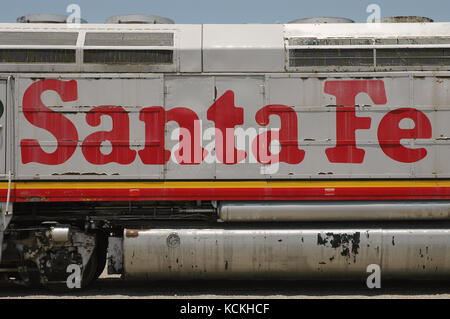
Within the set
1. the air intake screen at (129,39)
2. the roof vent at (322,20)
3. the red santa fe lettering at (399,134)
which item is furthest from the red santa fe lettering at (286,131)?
the air intake screen at (129,39)

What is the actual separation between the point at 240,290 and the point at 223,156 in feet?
7.65

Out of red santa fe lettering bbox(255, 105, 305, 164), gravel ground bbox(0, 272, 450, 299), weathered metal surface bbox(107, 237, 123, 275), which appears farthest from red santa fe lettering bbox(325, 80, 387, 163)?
weathered metal surface bbox(107, 237, 123, 275)

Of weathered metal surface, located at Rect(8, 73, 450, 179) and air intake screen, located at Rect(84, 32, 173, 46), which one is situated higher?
air intake screen, located at Rect(84, 32, 173, 46)

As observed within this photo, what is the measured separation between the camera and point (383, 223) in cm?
1010

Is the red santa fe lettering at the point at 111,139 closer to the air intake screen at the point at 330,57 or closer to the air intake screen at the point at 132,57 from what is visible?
the air intake screen at the point at 132,57

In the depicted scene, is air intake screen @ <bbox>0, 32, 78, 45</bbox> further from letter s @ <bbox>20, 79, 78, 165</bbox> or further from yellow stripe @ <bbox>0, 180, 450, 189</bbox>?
yellow stripe @ <bbox>0, 180, 450, 189</bbox>

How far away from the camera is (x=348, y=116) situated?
1006 cm

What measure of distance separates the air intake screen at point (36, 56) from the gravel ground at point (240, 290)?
3869 mm

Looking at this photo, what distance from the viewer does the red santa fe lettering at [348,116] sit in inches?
395

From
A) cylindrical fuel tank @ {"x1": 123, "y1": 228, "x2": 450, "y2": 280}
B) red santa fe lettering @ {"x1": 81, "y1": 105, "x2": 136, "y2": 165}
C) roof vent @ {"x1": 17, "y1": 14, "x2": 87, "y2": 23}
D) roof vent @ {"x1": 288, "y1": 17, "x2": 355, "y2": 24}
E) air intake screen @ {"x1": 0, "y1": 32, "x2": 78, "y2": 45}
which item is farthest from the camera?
roof vent @ {"x1": 288, "y1": 17, "x2": 355, "y2": 24}

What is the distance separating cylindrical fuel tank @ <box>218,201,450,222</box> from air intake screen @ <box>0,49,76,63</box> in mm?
3562

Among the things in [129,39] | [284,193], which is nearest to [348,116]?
[284,193]

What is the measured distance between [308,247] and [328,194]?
36.4 inches

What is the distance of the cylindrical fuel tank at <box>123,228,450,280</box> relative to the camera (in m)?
9.84
